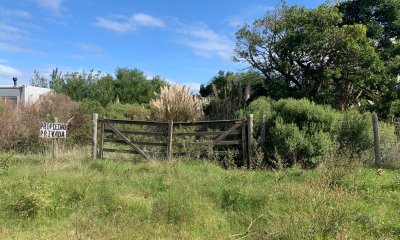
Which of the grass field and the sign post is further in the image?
the sign post

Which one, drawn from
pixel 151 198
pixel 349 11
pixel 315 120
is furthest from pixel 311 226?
pixel 349 11

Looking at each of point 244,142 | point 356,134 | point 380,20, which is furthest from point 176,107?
point 380,20

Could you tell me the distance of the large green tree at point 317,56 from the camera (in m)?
16.2

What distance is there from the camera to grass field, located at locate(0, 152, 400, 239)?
5953mm

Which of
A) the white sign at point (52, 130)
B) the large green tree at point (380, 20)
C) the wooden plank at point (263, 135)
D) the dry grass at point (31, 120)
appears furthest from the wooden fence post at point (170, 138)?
the large green tree at point (380, 20)

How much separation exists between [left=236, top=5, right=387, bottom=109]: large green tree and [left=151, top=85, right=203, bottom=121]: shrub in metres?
3.69

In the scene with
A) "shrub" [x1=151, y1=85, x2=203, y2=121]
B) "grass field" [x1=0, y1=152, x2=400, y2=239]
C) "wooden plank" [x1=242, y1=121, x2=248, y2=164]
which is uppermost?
"shrub" [x1=151, y1=85, x2=203, y2=121]

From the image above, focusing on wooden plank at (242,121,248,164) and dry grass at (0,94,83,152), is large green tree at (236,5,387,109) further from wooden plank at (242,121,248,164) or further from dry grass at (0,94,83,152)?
dry grass at (0,94,83,152)

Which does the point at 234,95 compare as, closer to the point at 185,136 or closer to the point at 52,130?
the point at 185,136

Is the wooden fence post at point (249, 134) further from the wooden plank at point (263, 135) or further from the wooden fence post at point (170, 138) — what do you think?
the wooden fence post at point (170, 138)

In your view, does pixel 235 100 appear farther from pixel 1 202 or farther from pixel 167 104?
pixel 1 202

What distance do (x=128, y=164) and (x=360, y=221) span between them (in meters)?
6.96

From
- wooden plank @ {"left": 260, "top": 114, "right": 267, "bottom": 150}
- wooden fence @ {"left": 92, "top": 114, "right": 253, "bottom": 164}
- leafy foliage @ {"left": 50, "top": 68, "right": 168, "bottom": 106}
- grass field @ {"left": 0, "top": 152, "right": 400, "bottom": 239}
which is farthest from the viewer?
Result: leafy foliage @ {"left": 50, "top": 68, "right": 168, "bottom": 106}

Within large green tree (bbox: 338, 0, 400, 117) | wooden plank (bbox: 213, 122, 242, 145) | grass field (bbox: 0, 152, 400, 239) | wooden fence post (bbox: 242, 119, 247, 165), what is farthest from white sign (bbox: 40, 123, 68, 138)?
large green tree (bbox: 338, 0, 400, 117)
